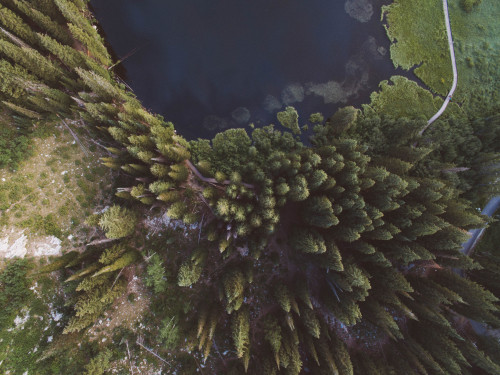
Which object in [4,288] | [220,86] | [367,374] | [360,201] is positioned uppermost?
[220,86]

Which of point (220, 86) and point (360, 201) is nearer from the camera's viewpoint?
point (360, 201)

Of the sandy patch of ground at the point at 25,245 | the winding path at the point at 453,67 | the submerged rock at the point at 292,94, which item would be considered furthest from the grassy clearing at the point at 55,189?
the winding path at the point at 453,67

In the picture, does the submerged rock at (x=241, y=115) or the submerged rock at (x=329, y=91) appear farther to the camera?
the submerged rock at (x=329, y=91)

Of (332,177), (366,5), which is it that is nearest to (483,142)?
(332,177)

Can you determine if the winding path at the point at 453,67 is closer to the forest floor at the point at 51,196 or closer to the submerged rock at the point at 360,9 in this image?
the submerged rock at the point at 360,9

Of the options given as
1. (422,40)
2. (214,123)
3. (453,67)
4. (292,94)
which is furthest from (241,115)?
(453,67)

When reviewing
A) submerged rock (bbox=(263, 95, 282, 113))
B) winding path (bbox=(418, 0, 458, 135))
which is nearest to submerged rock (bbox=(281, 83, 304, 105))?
submerged rock (bbox=(263, 95, 282, 113))

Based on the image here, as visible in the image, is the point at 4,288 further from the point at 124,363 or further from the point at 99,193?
the point at 124,363
